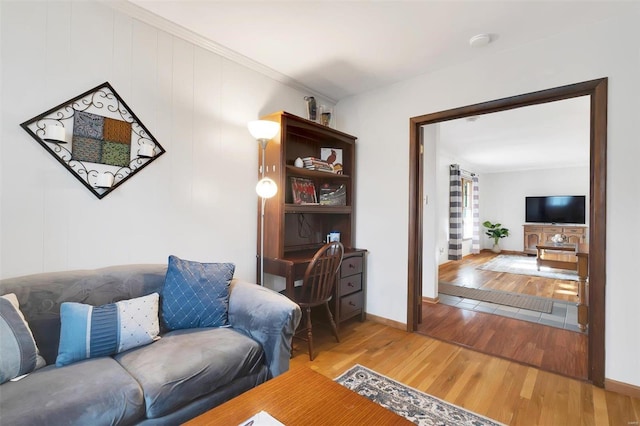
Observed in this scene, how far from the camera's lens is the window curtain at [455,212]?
6508mm

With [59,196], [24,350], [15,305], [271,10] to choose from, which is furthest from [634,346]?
[59,196]

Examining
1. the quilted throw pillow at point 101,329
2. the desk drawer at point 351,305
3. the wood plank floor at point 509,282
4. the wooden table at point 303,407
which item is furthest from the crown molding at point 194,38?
the wood plank floor at point 509,282

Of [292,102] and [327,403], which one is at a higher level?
[292,102]

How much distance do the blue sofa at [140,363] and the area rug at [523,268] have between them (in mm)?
5587

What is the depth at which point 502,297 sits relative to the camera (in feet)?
13.2

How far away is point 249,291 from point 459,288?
370 centimetres

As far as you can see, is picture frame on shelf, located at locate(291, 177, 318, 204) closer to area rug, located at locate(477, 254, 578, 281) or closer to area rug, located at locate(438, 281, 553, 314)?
area rug, located at locate(438, 281, 553, 314)

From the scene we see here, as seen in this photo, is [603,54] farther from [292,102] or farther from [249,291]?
[249,291]

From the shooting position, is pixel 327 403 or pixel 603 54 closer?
pixel 327 403

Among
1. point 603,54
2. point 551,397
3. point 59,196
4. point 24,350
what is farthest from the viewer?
point 603,54

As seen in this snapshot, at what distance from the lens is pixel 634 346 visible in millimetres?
1887

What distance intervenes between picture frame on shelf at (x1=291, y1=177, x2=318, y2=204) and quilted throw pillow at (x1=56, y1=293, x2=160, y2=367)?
1.64 m

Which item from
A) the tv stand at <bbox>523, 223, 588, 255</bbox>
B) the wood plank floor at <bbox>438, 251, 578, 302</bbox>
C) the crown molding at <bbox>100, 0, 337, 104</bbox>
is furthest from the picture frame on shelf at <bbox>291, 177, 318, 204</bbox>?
the tv stand at <bbox>523, 223, 588, 255</bbox>

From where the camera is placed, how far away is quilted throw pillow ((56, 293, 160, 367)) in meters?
1.36
